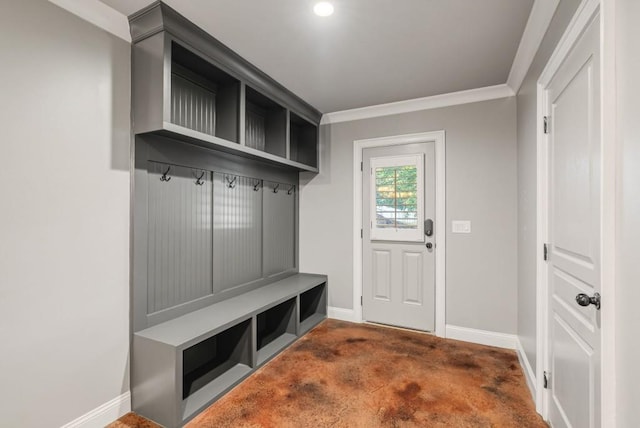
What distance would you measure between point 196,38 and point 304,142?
76.0 inches

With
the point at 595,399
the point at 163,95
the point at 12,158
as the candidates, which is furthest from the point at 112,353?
the point at 595,399

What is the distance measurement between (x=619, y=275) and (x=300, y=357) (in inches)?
93.0

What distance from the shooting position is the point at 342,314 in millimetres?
3803

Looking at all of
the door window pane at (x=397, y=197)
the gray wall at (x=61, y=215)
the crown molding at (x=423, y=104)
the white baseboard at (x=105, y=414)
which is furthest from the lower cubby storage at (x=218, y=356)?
the crown molding at (x=423, y=104)

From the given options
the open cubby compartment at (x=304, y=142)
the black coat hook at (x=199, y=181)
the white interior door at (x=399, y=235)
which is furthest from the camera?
the open cubby compartment at (x=304, y=142)

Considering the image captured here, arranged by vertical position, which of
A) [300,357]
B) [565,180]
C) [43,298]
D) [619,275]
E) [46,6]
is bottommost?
[300,357]

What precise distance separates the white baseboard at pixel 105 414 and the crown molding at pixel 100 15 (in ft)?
7.55

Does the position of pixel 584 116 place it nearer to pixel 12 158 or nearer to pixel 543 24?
pixel 543 24

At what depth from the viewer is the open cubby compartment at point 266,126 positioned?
319cm

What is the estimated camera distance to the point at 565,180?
1.65 meters

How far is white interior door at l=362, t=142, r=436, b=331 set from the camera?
3377 mm

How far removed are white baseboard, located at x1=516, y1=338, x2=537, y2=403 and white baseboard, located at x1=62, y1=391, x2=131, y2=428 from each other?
8.77 feet

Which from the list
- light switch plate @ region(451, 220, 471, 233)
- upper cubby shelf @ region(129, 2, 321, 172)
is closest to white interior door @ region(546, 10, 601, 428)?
light switch plate @ region(451, 220, 471, 233)

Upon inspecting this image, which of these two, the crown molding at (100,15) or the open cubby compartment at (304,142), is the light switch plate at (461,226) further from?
the crown molding at (100,15)
